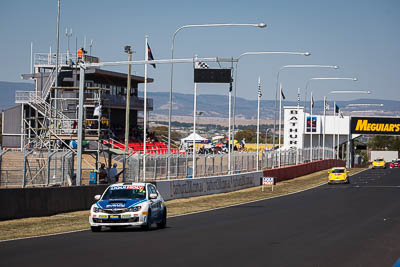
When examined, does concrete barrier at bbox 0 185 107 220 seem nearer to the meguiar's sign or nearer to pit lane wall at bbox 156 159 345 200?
pit lane wall at bbox 156 159 345 200

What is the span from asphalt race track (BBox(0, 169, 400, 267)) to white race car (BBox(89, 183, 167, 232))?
1.20 feet

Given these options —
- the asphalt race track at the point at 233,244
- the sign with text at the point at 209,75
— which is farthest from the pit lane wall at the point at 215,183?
the asphalt race track at the point at 233,244

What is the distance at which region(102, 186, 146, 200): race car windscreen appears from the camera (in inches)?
823

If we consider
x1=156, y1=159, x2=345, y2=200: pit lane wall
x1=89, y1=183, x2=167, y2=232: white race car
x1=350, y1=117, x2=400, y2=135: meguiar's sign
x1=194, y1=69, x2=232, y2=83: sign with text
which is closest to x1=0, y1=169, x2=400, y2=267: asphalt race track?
x1=89, y1=183, x2=167, y2=232: white race car

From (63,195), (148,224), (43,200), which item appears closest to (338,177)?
(63,195)

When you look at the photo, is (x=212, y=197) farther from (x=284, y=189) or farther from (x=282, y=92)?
(x=282, y=92)

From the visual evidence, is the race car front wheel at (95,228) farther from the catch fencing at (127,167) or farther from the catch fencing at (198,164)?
the catch fencing at (198,164)

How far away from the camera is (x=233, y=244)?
653 inches

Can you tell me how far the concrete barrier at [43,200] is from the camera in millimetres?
23297

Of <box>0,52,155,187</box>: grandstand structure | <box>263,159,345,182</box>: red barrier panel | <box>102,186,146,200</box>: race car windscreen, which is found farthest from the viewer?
<box>263,159,345,182</box>: red barrier panel

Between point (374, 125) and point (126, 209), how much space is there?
3704 inches

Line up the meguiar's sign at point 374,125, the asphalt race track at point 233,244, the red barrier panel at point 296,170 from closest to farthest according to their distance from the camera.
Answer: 1. the asphalt race track at point 233,244
2. the red barrier panel at point 296,170
3. the meguiar's sign at point 374,125

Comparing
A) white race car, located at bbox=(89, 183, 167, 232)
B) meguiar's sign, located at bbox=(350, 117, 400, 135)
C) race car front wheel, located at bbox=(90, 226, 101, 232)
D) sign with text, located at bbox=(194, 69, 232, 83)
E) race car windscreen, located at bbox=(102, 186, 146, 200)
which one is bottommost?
race car front wheel, located at bbox=(90, 226, 101, 232)

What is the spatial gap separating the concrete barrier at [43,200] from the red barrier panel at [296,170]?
28.8m
